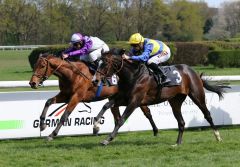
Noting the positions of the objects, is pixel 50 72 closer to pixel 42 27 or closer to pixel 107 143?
pixel 107 143

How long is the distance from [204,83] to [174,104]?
79 centimetres

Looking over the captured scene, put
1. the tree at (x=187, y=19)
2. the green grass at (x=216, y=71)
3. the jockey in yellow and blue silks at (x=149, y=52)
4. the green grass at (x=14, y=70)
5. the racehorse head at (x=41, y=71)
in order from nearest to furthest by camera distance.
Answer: the jockey in yellow and blue silks at (x=149, y=52)
the racehorse head at (x=41, y=71)
the green grass at (x=14, y=70)
the green grass at (x=216, y=71)
the tree at (x=187, y=19)

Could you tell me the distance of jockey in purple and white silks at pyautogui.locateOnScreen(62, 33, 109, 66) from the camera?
9.02 meters

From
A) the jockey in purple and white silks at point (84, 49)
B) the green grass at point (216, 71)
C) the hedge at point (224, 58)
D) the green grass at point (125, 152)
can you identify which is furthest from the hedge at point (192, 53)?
the green grass at point (125, 152)

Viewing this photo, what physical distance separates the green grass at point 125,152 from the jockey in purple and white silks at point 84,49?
1378mm

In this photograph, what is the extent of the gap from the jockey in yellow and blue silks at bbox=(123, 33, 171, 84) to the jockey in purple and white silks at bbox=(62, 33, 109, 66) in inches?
37.0

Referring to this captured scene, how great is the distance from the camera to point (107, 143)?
7.83 metres

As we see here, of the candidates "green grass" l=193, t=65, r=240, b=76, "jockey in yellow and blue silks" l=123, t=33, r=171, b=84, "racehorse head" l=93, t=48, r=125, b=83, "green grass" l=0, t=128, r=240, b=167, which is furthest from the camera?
"green grass" l=193, t=65, r=240, b=76

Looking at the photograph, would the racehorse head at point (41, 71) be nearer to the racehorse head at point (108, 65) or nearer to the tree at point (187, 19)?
the racehorse head at point (108, 65)

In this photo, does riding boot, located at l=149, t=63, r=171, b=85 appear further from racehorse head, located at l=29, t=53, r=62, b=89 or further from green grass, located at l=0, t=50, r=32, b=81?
green grass, located at l=0, t=50, r=32, b=81

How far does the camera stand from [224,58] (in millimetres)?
27469

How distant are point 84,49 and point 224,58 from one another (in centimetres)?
1928

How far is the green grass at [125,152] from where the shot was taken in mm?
6715

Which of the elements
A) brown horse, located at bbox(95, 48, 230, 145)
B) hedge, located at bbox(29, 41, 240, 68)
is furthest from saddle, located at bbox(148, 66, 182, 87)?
hedge, located at bbox(29, 41, 240, 68)
